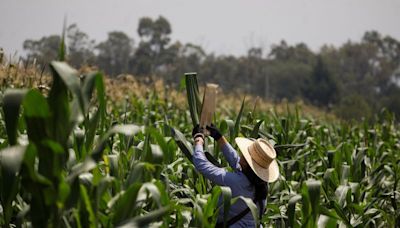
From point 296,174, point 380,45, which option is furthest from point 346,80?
point 296,174

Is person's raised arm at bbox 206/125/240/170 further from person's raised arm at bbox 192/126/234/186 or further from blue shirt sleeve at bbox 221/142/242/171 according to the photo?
person's raised arm at bbox 192/126/234/186

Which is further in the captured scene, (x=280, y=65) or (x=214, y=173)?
(x=280, y=65)

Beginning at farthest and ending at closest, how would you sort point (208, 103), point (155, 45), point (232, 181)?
point (155, 45), point (208, 103), point (232, 181)

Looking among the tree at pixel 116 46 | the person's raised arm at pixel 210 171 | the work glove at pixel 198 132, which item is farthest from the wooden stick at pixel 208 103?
the tree at pixel 116 46

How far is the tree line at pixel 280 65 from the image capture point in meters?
49.4

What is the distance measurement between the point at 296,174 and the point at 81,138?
2.70 metres

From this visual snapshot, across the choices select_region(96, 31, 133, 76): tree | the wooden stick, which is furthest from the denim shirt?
select_region(96, 31, 133, 76): tree

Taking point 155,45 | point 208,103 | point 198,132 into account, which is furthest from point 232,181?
point 155,45

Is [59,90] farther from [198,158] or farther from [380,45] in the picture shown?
[380,45]

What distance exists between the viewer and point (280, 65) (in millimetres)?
60469

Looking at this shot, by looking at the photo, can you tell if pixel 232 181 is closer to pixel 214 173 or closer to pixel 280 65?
pixel 214 173

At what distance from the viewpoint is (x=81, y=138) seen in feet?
8.29

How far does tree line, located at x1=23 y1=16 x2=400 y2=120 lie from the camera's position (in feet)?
162

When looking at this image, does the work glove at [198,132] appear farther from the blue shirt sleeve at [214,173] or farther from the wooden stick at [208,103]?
the blue shirt sleeve at [214,173]
